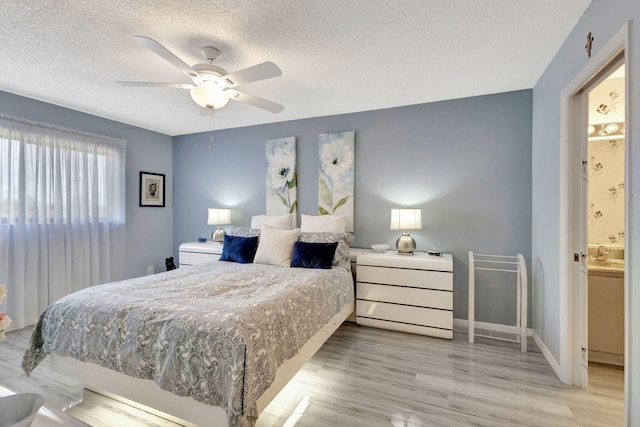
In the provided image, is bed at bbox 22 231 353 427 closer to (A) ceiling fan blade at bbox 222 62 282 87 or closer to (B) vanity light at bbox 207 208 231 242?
(A) ceiling fan blade at bbox 222 62 282 87

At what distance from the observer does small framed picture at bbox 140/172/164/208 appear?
4405mm

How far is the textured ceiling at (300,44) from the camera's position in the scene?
176cm

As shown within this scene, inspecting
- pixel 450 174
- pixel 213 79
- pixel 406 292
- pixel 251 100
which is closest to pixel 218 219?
pixel 251 100

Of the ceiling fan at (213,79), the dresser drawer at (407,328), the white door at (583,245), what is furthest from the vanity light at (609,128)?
the ceiling fan at (213,79)

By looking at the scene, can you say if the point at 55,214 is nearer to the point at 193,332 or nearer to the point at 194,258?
the point at 194,258

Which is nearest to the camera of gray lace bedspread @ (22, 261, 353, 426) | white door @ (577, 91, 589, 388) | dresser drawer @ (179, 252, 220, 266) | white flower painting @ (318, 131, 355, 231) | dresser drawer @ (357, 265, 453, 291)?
gray lace bedspread @ (22, 261, 353, 426)

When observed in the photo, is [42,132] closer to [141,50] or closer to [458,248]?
[141,50]

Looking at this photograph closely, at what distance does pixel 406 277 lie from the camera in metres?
2.97

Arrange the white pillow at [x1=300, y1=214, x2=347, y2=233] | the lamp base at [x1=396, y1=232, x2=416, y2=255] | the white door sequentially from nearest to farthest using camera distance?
the white door → the lamp base at [x1=396, y1=232, x2=416, y2=255] → the white pillow at [x1=300, y1=214, x2=347, y2=233]

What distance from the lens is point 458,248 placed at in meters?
3.22

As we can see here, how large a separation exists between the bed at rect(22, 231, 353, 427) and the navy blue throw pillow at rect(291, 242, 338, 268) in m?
0.61

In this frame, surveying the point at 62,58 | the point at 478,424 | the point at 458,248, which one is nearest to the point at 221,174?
the point at 62,58

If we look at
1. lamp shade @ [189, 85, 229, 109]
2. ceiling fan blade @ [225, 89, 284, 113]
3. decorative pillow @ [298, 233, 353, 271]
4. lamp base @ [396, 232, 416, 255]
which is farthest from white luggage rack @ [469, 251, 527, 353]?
lamp shade @ [189, 85, 229, 109]

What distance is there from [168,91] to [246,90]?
2.68 feet
